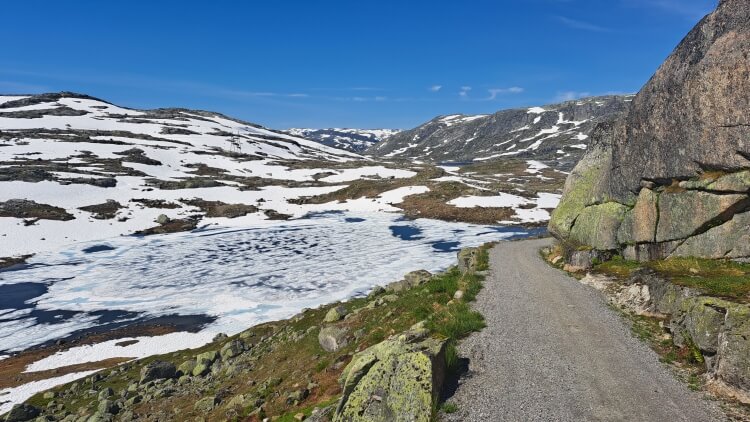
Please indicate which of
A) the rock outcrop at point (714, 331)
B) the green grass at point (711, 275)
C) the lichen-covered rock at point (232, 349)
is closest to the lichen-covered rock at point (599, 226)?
the green grass at point (711, 275)

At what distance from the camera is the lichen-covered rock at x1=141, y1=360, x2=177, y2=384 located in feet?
72.1

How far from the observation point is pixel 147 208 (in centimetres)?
7769

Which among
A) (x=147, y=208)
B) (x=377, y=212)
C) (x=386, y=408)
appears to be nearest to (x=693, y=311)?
(x=386, y=408)

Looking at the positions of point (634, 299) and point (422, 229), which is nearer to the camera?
point (634, 299)

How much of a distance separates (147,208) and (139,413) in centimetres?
6812

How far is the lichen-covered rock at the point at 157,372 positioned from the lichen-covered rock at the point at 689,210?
26861 mm

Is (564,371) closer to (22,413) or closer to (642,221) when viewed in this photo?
(642,221)

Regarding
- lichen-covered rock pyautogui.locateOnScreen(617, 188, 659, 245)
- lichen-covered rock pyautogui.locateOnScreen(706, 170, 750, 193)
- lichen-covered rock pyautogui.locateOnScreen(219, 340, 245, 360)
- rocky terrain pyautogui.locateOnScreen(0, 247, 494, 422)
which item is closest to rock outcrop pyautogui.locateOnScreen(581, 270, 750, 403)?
lichen-covered rock pyautogui.locateOnScreen(706, 170, 750, 193)

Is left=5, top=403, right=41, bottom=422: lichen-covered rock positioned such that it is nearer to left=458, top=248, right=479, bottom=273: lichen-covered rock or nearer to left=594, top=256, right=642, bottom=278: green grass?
left=458, top=248, right=479, bottom=273: lichen-covered rock

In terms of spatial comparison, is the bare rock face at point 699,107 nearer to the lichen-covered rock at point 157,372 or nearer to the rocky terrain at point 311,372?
the rocky terrain at point 311,372

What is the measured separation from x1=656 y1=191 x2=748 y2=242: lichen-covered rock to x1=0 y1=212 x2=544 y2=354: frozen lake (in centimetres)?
2341

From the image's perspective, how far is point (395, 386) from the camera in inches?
389

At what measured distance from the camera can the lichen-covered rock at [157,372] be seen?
21969mm

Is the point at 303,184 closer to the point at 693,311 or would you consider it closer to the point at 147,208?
the point at 147,208
